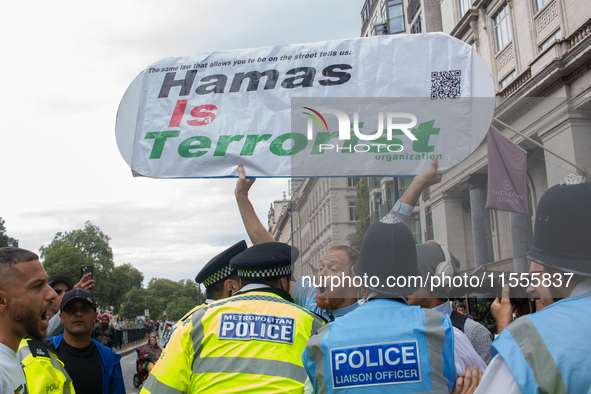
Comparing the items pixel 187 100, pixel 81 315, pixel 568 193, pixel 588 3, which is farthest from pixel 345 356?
pixel 588 3

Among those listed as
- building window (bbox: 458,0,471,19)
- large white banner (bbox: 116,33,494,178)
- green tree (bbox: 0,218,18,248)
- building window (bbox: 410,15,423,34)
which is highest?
building window (bbox: 410,15,423,34)

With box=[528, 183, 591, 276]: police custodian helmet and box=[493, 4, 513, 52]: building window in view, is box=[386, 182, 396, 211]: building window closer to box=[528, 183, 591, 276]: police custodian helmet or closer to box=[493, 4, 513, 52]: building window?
box=[528, 183, 591, 276]: police custodian helmet

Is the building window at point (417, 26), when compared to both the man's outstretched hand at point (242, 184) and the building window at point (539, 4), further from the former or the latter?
the man's outstretched hand at point (242, 184)

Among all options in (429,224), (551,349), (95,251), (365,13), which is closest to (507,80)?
(365,13)

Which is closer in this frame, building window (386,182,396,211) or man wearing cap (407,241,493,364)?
man wearing cap (407,241,493,364)

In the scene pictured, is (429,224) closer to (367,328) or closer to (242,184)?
(367,328)

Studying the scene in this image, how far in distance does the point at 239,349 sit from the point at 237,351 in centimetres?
1

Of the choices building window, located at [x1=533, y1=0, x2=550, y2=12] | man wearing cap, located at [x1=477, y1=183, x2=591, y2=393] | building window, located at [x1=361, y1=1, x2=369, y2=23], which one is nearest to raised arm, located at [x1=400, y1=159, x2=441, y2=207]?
man wearing cap, located at [x1=477, y1=183, x2=591, y2=393]

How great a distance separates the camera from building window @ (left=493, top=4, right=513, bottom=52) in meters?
24.5

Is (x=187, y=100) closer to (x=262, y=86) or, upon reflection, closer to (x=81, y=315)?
(x=262, y=86)

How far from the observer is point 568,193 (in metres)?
1.96

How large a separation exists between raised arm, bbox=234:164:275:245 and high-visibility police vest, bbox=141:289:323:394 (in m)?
0.86

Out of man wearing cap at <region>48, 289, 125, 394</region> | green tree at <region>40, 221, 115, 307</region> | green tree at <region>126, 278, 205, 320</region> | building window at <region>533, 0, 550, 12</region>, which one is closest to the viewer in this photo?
man wearing cap at <region>48, 289, 125, 394</region>

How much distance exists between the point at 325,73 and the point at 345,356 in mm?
1857
